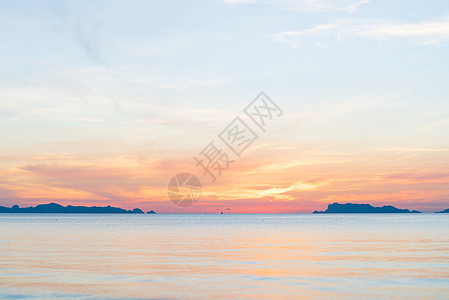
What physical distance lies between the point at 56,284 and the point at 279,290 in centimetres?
1404

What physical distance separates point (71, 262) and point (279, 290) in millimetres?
20998

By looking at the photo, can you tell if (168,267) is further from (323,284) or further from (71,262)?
(323,284)

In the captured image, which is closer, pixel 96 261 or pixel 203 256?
pixel 96 261

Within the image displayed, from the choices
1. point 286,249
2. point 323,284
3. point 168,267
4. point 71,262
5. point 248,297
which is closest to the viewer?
point 248,297

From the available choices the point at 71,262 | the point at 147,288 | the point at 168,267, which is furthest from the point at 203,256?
the point at 147,288

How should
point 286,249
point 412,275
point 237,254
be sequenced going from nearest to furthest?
point 412,275, point 237,254, point 286,249

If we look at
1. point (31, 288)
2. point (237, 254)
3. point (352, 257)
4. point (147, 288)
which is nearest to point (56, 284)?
point (31, 288)

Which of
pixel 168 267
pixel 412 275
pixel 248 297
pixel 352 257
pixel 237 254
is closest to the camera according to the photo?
pixel 248 297

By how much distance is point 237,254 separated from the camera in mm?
49969

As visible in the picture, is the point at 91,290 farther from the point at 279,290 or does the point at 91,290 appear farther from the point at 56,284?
the point at 279,290

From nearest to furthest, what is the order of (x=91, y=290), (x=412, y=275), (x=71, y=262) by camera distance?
(x=91, y=290)
(x=412, y=275)
(x=71, y=262)

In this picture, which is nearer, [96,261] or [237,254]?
[96,261]

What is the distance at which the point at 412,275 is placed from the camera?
34656 millimetres

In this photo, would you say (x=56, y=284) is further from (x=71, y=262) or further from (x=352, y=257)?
(x=352, y=257)
